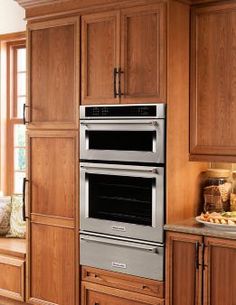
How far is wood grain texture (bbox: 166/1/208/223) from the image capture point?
369 centimetres

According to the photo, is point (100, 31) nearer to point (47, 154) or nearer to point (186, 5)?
point (186, 5)

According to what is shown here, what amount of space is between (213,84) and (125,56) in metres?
0.59

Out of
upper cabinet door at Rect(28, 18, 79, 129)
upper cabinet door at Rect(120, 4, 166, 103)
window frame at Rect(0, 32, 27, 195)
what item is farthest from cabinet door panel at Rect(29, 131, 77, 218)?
window frame at Rect(0, 32, 27, 195)

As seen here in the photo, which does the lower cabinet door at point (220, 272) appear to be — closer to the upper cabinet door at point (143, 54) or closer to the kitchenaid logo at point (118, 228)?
the kitchenaid logo at point (118, 228)

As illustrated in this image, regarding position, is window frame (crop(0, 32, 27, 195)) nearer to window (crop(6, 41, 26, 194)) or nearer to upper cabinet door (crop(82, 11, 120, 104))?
window (crop(6, 41, 26, 194))

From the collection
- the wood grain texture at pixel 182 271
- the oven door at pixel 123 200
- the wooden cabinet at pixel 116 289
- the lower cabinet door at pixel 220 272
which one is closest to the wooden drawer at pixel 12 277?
the wooden cabinet at pixel 116 289

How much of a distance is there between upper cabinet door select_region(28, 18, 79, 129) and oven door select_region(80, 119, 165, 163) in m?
0.18

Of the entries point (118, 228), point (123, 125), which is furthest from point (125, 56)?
point (118, 228)

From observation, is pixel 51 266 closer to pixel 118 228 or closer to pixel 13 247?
pixel 13 247

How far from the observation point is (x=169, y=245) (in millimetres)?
3705

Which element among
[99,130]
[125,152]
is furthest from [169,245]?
[99,130]

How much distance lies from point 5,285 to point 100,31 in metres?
2.15

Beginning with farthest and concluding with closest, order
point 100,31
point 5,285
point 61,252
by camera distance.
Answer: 1. point 5,285
2. point 61,252
3. point 100,31

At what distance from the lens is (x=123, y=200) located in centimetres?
389
